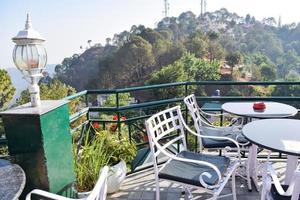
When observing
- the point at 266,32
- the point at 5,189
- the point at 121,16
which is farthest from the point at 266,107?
the point at 266,32

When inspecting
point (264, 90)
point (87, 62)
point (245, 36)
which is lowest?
point (264, 90)

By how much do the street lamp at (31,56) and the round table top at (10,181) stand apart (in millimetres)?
457

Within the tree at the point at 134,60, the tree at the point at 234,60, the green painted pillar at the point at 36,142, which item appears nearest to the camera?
the green painted pillar at the point at 36,142

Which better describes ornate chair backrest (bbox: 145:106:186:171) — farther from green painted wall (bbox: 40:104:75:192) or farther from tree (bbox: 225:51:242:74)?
tree (bbox: 225:51:242:74)

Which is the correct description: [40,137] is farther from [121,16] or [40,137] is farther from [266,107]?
[121,16]

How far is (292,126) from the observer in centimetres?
213

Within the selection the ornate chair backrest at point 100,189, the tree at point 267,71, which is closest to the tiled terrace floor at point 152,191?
the ornate chair backrest at point 100,189

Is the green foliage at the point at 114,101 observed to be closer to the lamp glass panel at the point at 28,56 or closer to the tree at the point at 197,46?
the lamp glass panel at the point at 28,56

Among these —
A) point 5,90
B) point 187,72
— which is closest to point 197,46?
point 187,72

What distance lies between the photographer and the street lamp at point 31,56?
5.40 feet

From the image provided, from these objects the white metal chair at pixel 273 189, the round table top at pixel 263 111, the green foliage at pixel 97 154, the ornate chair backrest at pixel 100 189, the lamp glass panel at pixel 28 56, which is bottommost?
the green foliage at pixel 97 154

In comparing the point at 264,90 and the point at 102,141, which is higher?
the point at 102,141

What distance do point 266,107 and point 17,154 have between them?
2340mm

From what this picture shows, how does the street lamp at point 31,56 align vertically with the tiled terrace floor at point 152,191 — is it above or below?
above
